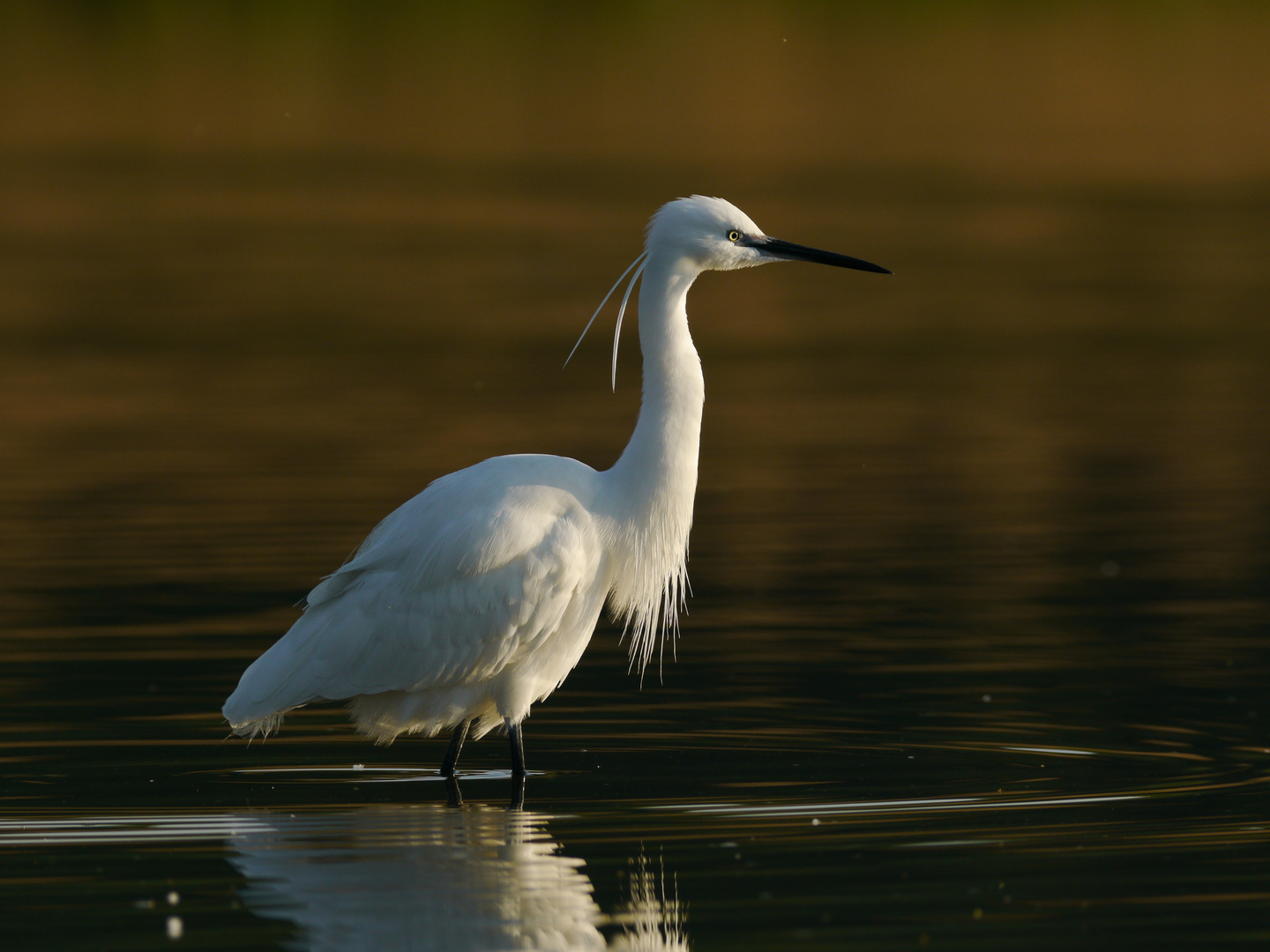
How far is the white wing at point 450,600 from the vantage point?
8.34 metres

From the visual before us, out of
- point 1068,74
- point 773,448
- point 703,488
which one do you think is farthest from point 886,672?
point 1068,74

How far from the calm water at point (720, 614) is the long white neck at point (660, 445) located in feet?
2.42

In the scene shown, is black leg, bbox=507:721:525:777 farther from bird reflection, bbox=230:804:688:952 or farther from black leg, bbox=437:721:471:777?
bird reflection, bbox=230:804:688:952

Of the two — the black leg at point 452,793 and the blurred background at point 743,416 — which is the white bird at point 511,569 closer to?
the black leg at point 452,793

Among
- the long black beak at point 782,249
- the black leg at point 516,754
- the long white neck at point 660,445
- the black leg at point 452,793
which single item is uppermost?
the long black beak at point 782,249

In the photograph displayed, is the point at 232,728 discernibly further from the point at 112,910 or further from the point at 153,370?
the point at 153,370

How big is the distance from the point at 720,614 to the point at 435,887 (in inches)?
187

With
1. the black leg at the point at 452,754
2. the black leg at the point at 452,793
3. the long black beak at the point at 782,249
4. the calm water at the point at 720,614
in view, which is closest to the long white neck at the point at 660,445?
the long black beak at the point at 782,249

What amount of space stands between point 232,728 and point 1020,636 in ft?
12.8

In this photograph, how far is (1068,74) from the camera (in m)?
46.1

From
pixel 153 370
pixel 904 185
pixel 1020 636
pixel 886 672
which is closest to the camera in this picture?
pixel 886 672

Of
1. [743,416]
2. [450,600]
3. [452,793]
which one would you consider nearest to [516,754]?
[452,793]

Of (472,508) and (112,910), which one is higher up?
(472,508)

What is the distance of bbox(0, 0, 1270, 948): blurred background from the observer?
8.23 meters
